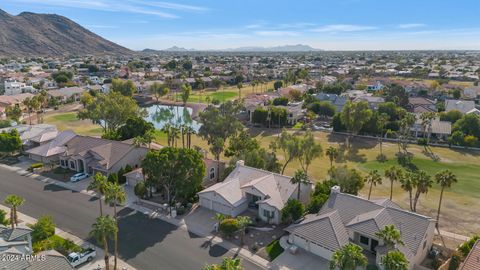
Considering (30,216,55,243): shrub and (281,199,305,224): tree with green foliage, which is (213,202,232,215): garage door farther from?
(30,216,55,243): shrub

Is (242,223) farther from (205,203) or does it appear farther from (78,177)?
(78,177)

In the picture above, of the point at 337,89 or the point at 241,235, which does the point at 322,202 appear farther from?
the point at 337,89

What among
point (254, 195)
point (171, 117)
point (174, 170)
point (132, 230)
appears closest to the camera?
point (132, 230)

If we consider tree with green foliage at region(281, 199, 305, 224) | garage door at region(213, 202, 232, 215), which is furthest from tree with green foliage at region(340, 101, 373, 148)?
garage door at region(213, 202, 232, 215)

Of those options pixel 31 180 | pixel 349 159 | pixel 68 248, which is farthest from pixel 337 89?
pixel 68 248

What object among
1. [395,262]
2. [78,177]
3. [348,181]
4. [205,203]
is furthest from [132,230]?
[395,262]
